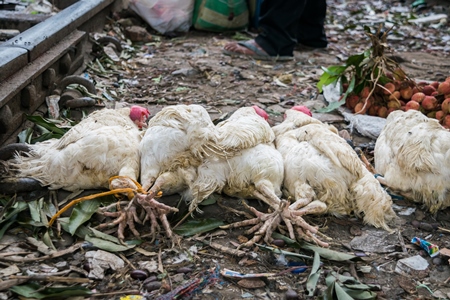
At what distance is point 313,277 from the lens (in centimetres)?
Result: 253

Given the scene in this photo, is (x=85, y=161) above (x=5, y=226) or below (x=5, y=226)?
above

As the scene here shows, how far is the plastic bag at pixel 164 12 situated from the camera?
7.85 meters

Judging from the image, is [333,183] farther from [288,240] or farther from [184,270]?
[184,270]

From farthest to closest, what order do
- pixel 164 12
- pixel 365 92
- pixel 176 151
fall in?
pixel 164 12 < pixel 365 92 < pixel 176 151

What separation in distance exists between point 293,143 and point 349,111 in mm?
1852

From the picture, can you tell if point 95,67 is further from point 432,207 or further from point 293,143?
point 432,207

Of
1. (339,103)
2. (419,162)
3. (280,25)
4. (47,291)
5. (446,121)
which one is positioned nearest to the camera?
(47,291)

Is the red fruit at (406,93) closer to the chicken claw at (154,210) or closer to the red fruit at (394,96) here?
the red fruit at (394,96)

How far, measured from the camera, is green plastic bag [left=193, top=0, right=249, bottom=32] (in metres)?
7.95

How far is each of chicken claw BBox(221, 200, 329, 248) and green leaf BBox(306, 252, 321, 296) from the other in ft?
0.54

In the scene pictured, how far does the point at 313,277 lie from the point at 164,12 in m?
6.20

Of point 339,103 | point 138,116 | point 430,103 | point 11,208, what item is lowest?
point 339,103

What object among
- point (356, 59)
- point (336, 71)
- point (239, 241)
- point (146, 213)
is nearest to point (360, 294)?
point (239, 241)

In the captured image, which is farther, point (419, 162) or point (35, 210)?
point (419, 162)
